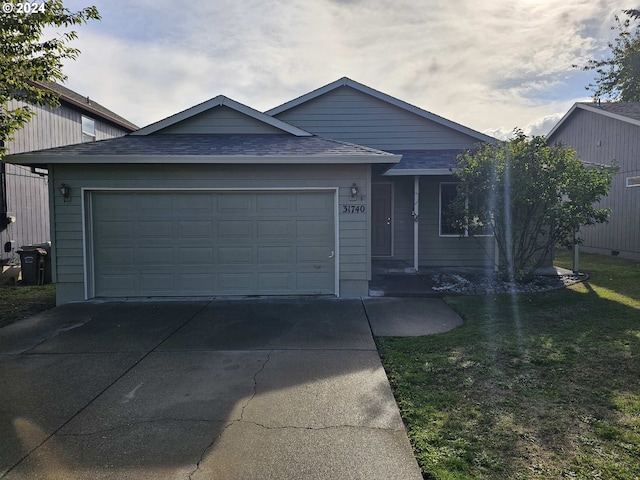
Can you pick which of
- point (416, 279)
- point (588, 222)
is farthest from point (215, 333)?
point (588, 222)

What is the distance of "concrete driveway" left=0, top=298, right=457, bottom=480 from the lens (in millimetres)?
2723

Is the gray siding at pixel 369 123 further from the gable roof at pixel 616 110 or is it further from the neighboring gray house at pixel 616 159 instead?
the neighboring gray house at pixel 616 159

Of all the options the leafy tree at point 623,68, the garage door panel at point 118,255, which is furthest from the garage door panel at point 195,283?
the leafy tree at point 623,68

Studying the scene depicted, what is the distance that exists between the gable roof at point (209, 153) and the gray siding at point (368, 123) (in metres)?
3.87

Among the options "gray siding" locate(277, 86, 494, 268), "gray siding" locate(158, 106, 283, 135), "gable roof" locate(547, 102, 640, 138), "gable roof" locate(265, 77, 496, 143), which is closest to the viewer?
"gray siding" locate(158, 106, 283, 135)

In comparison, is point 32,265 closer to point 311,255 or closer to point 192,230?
point 192,230

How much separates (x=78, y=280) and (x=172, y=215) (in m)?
2.15

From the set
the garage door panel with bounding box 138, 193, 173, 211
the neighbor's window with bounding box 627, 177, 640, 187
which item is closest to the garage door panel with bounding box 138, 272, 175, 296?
the garage door panel with bounding box 138, 193, 173, 211

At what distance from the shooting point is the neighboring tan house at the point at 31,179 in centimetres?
1077

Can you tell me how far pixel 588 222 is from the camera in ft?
26.4

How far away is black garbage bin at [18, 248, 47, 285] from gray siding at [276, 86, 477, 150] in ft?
24.8

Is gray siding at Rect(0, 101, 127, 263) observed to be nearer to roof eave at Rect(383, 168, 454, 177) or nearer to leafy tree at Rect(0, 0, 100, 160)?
leafy tree at Rect(0, 0, 100, 160)

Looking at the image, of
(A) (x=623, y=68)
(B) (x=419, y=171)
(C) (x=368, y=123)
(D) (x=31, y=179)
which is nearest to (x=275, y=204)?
(B) (x=419, y=171)

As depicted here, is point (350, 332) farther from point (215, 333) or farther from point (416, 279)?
point (416, 279)
